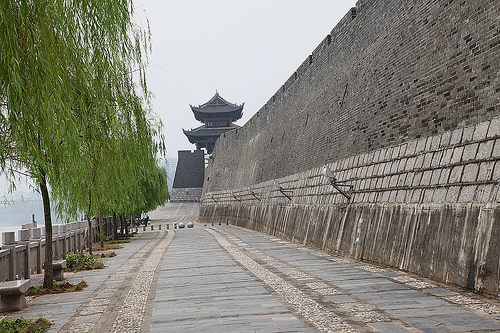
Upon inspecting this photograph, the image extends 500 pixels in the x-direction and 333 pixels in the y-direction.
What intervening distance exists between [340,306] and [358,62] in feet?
30.2

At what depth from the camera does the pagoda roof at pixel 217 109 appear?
71.1 metres

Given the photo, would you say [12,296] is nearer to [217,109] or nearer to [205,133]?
[205,133]

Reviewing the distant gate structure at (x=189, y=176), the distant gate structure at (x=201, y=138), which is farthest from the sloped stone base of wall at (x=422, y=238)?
the distant gate structure at (x=201, y=138)

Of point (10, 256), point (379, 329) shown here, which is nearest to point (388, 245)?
point (379, 329)

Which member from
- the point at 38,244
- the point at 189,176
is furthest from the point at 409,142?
the point at 189,176

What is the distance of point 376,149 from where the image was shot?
36.0 feet

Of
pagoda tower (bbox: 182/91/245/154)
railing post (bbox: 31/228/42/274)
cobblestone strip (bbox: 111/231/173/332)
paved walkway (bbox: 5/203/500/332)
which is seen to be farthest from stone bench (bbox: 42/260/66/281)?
pagoda tower (bbox: 182/91/245/154)

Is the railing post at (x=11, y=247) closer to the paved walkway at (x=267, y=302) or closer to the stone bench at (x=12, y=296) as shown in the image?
the paved walkway at (x=267, y=302)

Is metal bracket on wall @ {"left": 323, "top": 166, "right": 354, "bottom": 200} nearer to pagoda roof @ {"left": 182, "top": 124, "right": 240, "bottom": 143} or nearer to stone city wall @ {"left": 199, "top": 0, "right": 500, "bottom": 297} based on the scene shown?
stone city wall @ {"left": 199, "top": 0, "right": 500, "bottom": 297}

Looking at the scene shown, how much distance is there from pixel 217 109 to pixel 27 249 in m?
63.0

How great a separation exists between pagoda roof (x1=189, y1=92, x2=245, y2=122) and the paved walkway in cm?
6226

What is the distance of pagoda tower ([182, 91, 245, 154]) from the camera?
234 ft

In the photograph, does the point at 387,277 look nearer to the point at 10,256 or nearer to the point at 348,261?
the point at 348,261

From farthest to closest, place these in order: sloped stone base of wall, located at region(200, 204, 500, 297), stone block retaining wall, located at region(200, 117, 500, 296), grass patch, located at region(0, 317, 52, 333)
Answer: stone block retaining wall, located at region(200, 117, 500, 296), sloped stone base of wall, located at region(200, 204, 500, 297), grass patch, located at region(0, 317, 52, 333)
